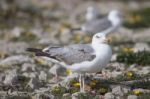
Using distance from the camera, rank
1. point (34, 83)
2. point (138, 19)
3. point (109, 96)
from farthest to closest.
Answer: point (138, 19) → point (34, 83) → point (109, 96)

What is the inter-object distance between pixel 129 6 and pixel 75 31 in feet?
26.4

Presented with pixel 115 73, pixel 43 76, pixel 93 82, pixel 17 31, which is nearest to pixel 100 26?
pixel 17 31

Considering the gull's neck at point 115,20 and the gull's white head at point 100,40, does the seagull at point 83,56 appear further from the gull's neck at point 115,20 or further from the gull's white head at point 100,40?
the gull's neck at point 115,20

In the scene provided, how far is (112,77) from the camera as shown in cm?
1271

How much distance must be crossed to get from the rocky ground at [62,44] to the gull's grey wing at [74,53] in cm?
62

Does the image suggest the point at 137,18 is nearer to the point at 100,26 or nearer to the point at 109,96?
the point at 100,26

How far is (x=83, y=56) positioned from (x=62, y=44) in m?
6.69

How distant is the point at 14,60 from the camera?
47.7 feet

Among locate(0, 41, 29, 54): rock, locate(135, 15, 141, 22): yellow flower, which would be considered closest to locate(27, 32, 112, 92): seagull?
locate(0, 41, 29, 54): rock

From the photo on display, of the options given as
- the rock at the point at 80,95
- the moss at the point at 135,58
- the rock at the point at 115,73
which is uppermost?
the moss at the point at 135,58

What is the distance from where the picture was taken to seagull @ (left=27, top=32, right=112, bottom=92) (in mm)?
11203

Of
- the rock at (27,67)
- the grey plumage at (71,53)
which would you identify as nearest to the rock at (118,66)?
the rock at (27,67)

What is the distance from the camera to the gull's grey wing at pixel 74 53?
37.4ft

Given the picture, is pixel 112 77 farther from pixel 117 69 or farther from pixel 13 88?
pixel 13 88
